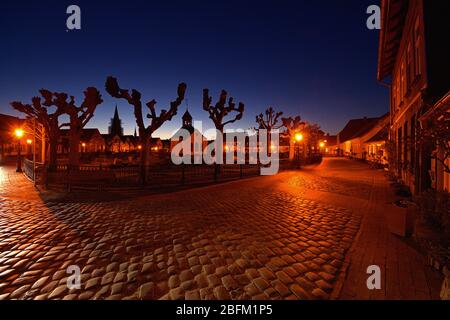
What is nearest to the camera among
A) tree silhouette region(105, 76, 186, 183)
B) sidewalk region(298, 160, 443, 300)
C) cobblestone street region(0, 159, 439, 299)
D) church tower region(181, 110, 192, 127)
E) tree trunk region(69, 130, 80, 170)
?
sidewalk region(298, 160, 443, 300)

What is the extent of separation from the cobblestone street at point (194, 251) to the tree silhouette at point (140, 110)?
4.71 m

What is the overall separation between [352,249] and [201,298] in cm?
308

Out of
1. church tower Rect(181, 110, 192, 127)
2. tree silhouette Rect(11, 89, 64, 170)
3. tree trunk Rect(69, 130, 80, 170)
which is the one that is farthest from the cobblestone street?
church tower Rect(181, 110, 192, 127)

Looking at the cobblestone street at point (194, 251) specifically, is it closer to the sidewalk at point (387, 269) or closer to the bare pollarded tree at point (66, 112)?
the sidewalk at point (387, 269)

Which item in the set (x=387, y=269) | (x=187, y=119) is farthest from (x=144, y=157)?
(x=187, y=119)

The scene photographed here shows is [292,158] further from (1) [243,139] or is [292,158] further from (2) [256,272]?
(1) [243,139]

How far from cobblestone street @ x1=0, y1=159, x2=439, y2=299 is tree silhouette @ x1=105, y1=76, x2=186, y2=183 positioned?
471cm

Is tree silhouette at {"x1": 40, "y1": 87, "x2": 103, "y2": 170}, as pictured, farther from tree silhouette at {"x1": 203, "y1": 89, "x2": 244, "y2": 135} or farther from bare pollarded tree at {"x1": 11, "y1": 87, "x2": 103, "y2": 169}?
tree silhouette at {"x1": 203, "y1": 89, "x2": 244, "y2": 135}

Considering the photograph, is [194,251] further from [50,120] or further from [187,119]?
[187,119]

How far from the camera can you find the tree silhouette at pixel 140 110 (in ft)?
35.3

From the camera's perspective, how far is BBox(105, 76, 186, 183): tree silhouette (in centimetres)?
1077

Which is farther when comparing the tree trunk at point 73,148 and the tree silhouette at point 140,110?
the tree trunk at point 73,148

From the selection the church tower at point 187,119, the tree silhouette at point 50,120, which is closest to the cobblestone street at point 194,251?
the tree silhouette at point 50,120
